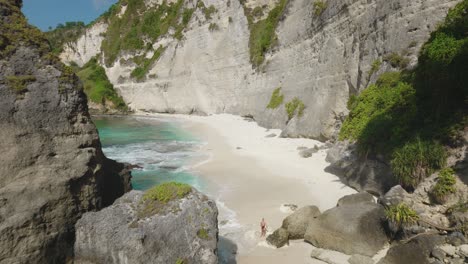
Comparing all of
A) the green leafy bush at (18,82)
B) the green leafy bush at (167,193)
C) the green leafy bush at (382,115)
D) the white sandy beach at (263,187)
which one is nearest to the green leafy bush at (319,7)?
the white sandy beach at (263,187)

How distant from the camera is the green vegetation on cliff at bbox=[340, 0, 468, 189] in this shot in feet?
40.1

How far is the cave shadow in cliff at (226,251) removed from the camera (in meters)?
10.8

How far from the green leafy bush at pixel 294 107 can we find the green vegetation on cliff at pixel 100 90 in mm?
50552

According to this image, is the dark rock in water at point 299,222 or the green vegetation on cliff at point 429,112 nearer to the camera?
the dark rock in water at point 299,222

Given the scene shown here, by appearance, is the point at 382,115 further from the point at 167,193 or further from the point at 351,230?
the point at 167,193

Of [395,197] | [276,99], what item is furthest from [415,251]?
[276,99]

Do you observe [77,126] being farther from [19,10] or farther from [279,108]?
[279,108]

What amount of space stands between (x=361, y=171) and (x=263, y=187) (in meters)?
5.06

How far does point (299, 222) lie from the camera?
40.0ft

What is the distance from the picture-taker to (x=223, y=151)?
28.3 metres

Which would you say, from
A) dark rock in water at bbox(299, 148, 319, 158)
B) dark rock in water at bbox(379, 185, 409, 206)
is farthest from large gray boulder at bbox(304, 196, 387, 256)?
dark rock in water at bbox(299, 148, 319, 158)

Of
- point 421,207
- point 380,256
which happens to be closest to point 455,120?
point 421,207

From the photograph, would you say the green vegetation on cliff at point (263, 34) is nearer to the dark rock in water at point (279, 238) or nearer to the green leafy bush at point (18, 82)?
the dark rock in water at point (279, 238)

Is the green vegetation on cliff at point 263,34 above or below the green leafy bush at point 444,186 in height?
above
